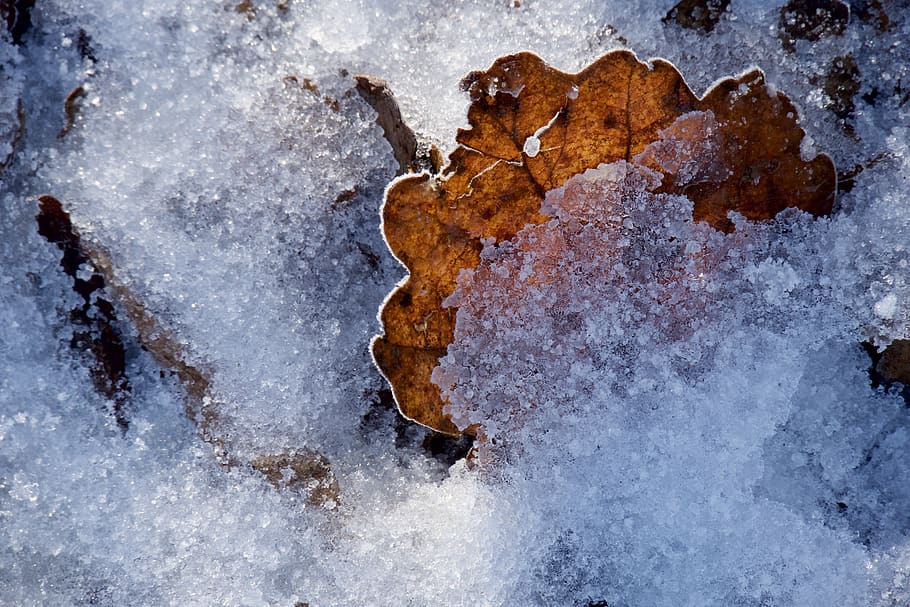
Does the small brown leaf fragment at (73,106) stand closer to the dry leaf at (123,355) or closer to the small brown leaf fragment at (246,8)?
the dry leaf at (123,355)

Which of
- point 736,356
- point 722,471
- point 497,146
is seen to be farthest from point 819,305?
point 497,146

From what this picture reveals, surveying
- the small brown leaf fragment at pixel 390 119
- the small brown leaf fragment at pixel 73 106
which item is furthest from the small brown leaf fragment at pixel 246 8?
the small brown leaf fragment at pixel 73 106

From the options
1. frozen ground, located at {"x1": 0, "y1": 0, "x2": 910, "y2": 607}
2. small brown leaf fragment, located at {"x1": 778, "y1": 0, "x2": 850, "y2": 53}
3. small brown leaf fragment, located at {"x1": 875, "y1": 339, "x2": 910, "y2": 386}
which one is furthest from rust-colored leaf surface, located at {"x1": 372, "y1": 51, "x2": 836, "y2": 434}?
small brown leaf fragment, located at {"x1": 875, "y1": 339, "x2": 910, "y2": 386}

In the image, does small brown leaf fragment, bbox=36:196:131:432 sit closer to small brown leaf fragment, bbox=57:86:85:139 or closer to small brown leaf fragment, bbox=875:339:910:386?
small brown leaf fragment, bbox=57:86:85:139

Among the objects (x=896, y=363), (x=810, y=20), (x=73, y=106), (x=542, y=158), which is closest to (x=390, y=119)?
(x=542, y=158)

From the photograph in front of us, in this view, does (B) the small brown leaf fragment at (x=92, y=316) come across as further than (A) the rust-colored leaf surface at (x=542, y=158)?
Yes

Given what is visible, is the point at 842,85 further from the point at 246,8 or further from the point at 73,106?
the point at 73,106
